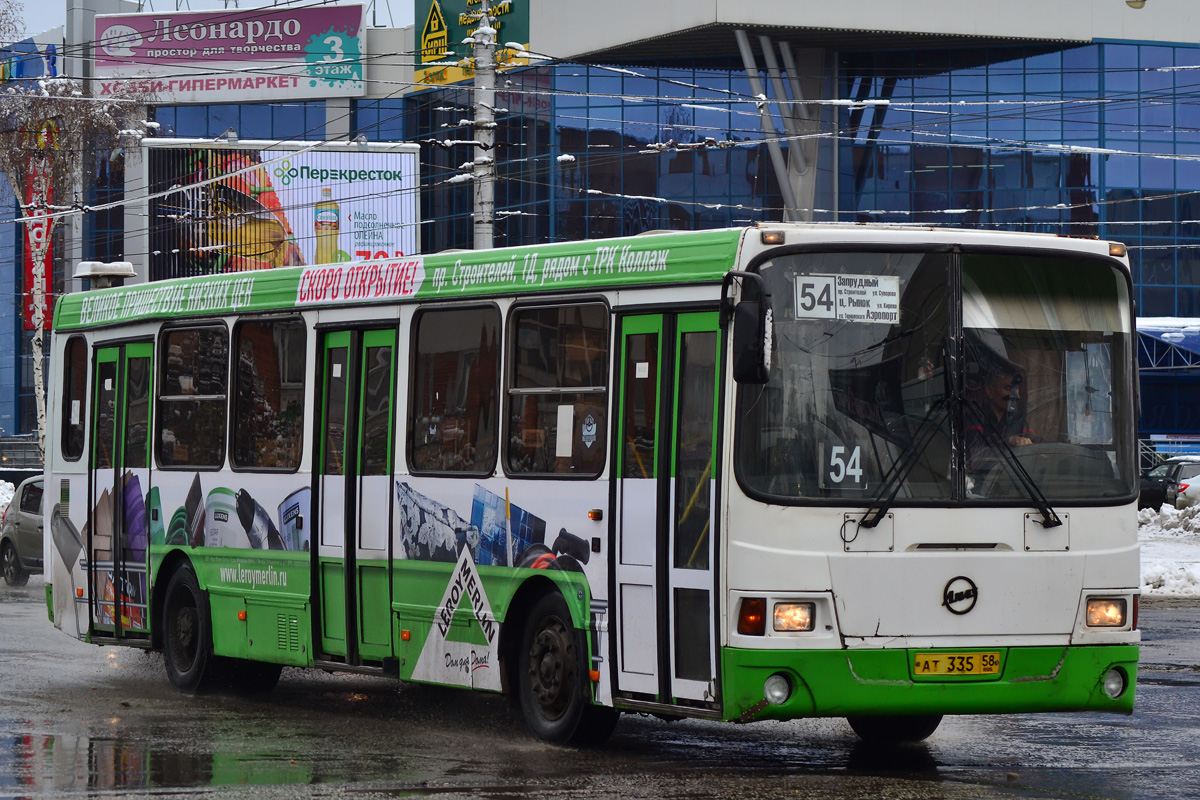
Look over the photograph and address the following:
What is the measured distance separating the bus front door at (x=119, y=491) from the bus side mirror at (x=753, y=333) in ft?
21.2

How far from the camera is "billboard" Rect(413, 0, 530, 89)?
5888 centimetres

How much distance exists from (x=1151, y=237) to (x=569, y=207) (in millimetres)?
17207

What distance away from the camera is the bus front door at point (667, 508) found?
363 inches

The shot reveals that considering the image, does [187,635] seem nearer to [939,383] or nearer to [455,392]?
[455,392]

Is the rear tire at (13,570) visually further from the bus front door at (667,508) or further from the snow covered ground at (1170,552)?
the bus front door at (667,508)

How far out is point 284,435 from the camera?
492 inches

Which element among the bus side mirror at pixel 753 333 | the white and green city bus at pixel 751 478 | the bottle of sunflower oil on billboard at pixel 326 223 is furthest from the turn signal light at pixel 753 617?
the bottle of sunflower oil on billboard at pixel 326 223

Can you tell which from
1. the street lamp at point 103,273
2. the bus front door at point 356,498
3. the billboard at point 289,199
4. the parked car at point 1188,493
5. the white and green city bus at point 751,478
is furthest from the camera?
the billboard at point 289,199

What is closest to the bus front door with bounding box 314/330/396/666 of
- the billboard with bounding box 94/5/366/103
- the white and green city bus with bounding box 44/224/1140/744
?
the white and green city bus with bounding box 44/224/1140/744

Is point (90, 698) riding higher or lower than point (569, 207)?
lower

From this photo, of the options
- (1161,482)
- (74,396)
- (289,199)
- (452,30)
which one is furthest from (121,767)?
(452,30)

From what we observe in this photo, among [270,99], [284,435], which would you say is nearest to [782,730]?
[284,435]

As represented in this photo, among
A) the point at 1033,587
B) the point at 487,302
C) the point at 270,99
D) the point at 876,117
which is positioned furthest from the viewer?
the point at 270,99

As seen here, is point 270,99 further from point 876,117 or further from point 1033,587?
point 1033,587
